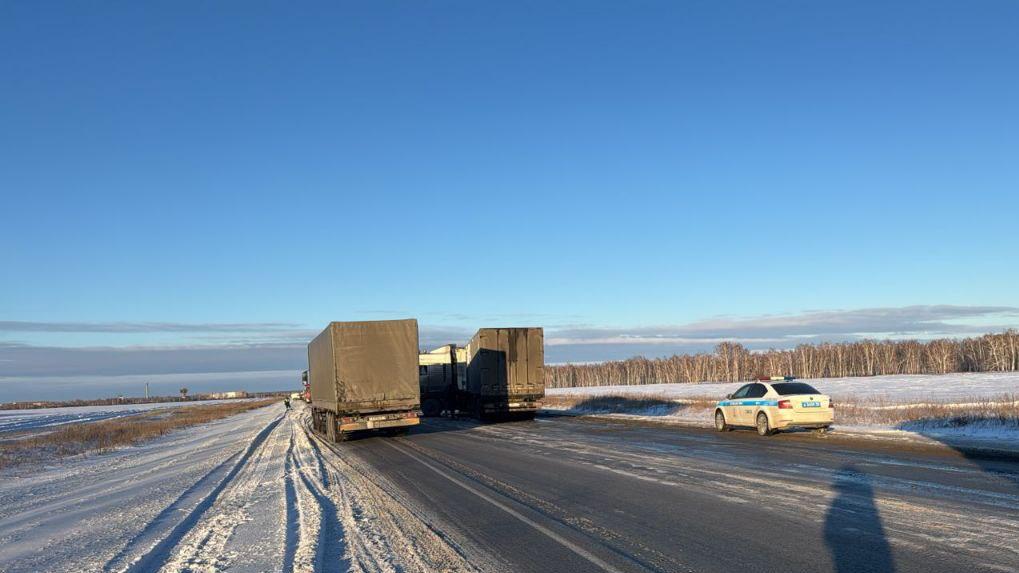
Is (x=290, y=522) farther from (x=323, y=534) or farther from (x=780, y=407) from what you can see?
(x=780, y=407)

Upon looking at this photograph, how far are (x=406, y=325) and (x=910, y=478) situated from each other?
54.6ft

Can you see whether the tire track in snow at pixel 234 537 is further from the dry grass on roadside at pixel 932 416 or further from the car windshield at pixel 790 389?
the dry grass on roadside at pixel 932 416

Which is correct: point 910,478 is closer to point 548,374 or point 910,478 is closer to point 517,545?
point 517,545

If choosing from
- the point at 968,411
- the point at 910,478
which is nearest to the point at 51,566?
the point at 910,478

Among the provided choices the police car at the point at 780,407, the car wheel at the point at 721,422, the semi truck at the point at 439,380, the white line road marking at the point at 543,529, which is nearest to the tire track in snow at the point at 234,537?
the white line road marking at the point at 543,529

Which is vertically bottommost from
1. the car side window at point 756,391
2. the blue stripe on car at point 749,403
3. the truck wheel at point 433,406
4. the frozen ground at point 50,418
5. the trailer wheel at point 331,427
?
the frozen ground at point 50,418

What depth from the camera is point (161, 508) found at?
1249 cm

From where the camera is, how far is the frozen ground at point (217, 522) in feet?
26.7

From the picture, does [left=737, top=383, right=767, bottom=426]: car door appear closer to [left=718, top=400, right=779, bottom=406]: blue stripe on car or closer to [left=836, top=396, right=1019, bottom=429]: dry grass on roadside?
[left=718, top=400, right=779, bottom=406]: blue stripe on car

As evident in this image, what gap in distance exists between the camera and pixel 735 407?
71.6ft

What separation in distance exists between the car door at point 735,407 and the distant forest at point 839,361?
55019 millimetres

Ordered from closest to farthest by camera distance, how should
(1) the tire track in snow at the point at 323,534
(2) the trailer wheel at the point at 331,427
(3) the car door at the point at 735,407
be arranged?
(1) the tire track in snow at the point at 323,534, (3) the car door at the point at 735,407, (2) the trailer wheel at the point at 331,427

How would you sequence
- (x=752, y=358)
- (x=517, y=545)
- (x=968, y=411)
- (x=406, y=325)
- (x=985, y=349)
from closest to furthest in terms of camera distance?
(x=517, y=545) → (x=968, y=411) → (x=406, y=325) → (x=985, y=349) → (x=752, y=358)

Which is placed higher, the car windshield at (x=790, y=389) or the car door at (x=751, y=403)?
the car windshield at (x=790, y=389)
